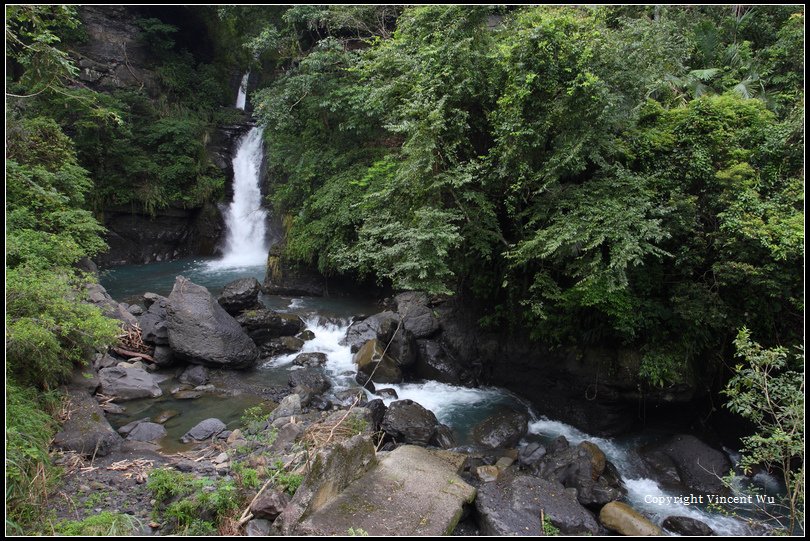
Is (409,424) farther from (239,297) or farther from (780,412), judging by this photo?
(239,297)

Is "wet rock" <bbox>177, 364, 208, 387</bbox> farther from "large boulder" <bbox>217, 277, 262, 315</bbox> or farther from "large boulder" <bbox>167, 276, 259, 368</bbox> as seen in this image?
"large boulder" <bbox>217, 277, 262, 315</bbox>

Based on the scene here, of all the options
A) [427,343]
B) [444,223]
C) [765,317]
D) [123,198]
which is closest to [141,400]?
[427,343]

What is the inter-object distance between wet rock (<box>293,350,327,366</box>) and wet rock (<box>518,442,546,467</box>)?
5150mm

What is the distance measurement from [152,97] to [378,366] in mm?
18635

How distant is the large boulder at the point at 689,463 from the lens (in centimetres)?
713

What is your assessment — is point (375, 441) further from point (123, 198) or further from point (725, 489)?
point (123, 198)

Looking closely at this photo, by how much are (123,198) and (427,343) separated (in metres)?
14.8

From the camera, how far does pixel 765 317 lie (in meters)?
7.20

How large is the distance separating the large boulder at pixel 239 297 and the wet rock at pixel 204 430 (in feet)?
15.6

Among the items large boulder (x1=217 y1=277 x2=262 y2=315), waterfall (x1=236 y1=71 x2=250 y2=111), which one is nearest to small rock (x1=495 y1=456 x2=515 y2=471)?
large boulder (x1=217 y1=277 x2=262 y2=315)

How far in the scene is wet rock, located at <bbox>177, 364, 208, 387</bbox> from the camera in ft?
31.9

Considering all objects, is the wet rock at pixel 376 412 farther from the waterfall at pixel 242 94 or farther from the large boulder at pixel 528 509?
the waterfall at pixel 242 94

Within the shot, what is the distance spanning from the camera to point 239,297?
12.5 metres

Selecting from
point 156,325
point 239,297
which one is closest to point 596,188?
point 239,297
